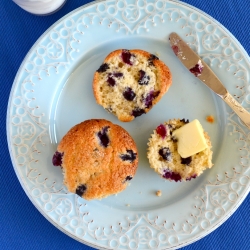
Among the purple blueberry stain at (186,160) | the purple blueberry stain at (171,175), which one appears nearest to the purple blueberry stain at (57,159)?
the purple blueberry stain at (171,175)

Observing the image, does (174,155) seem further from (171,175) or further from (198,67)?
(198,67)

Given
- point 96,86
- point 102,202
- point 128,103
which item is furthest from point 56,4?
point 102,202

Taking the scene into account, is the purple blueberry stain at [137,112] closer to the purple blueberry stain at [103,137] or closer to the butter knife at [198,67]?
the purple blueberry stain at [103,137]

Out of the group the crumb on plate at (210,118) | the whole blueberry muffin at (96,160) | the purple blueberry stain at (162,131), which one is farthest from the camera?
the crumb on plate at (210,118)

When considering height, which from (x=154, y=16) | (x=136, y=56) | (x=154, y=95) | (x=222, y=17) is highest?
(x=222, y=17)

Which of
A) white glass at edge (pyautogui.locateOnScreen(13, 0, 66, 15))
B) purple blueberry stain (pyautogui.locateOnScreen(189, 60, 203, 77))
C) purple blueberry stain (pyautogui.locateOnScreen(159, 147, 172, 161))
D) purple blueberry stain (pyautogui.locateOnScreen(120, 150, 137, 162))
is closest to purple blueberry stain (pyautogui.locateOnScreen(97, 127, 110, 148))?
purple blueberry stain (pyautogui.locateOnScreen(120, 150, 137, 162))

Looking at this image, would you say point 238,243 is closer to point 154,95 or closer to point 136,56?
point 154,95

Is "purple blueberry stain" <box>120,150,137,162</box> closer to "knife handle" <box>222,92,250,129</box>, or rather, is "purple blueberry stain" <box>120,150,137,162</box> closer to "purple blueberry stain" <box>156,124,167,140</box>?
"purple blueberry stain" <box>156,124,167,140</box>

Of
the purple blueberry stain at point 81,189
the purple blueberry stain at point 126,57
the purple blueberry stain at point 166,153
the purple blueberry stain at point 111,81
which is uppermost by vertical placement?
the purple blueberry stain at point 126,57
